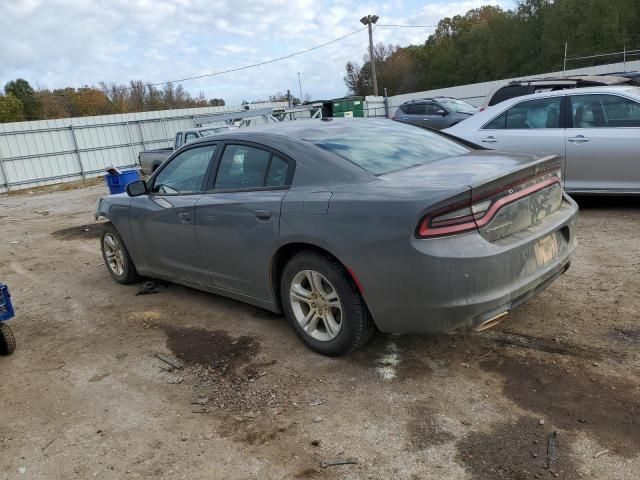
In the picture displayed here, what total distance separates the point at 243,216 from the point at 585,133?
4.74m

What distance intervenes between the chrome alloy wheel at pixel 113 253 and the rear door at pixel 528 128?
4789 millimetres

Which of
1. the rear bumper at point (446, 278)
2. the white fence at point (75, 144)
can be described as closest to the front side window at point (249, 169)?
the rear bumper at point (446, 278)

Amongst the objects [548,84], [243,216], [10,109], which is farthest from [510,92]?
[10,109]

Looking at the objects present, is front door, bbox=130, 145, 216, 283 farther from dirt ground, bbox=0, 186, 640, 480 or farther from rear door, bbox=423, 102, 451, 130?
rear door, bbox=423, 102, 451, 130

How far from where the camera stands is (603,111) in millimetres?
6414

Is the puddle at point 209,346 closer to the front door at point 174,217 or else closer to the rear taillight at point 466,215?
the front door at point 174,217

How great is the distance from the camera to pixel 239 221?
12.5 ft

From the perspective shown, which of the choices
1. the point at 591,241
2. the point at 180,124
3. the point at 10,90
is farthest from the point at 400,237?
the point at 10,90

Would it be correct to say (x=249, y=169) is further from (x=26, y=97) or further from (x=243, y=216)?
(x=26, y=97)

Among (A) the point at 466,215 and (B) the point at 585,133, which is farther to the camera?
(B) the point at 585,133

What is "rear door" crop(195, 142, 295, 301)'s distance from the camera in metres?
3.63

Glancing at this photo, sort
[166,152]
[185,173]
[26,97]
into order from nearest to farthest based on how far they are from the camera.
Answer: [185,173], [166,152], [26,97]

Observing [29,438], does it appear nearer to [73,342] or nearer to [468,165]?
[73,342]

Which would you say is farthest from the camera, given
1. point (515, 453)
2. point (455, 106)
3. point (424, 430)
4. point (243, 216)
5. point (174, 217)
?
point (455, 106)
